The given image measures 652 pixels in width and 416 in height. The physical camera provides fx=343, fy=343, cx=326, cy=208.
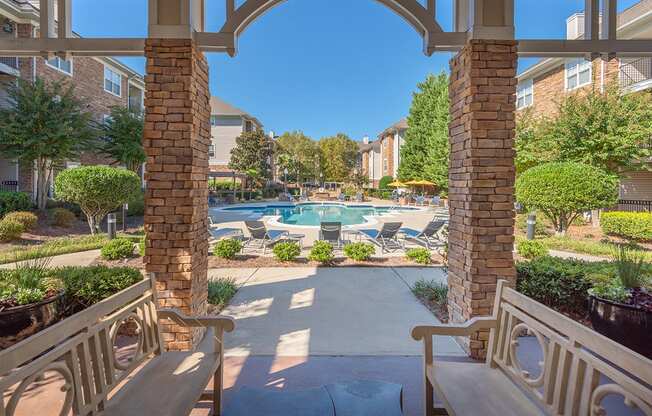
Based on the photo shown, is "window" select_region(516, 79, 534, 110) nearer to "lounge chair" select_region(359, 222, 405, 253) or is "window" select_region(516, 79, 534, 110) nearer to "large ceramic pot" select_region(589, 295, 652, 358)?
"lounge chair" select_region(359, 222, 405, 253)

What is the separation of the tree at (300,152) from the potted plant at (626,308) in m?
44.6

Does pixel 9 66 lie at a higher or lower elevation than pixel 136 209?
higher

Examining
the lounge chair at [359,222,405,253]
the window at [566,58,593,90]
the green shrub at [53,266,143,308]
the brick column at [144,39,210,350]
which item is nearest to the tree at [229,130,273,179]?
the window at [566,58,593,90]

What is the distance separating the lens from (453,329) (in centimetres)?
263

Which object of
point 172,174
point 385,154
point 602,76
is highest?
point 385,154

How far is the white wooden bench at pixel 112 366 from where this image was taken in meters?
1.58

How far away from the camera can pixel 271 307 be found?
16.8ft

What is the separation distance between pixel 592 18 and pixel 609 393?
4.15 metres

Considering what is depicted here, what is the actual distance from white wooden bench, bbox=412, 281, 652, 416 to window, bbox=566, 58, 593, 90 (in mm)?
19692

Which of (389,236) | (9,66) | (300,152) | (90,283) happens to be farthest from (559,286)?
(300,152)

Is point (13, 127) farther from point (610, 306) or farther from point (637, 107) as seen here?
point (637, 107)

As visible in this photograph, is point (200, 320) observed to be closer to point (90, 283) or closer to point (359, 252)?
point (90, 283)

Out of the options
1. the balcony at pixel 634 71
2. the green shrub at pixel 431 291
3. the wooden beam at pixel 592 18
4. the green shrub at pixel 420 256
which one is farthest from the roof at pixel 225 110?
the wooden beam at pixel 592 18

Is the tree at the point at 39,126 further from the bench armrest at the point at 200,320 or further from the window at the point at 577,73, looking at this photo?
the window at the point at 577,73
